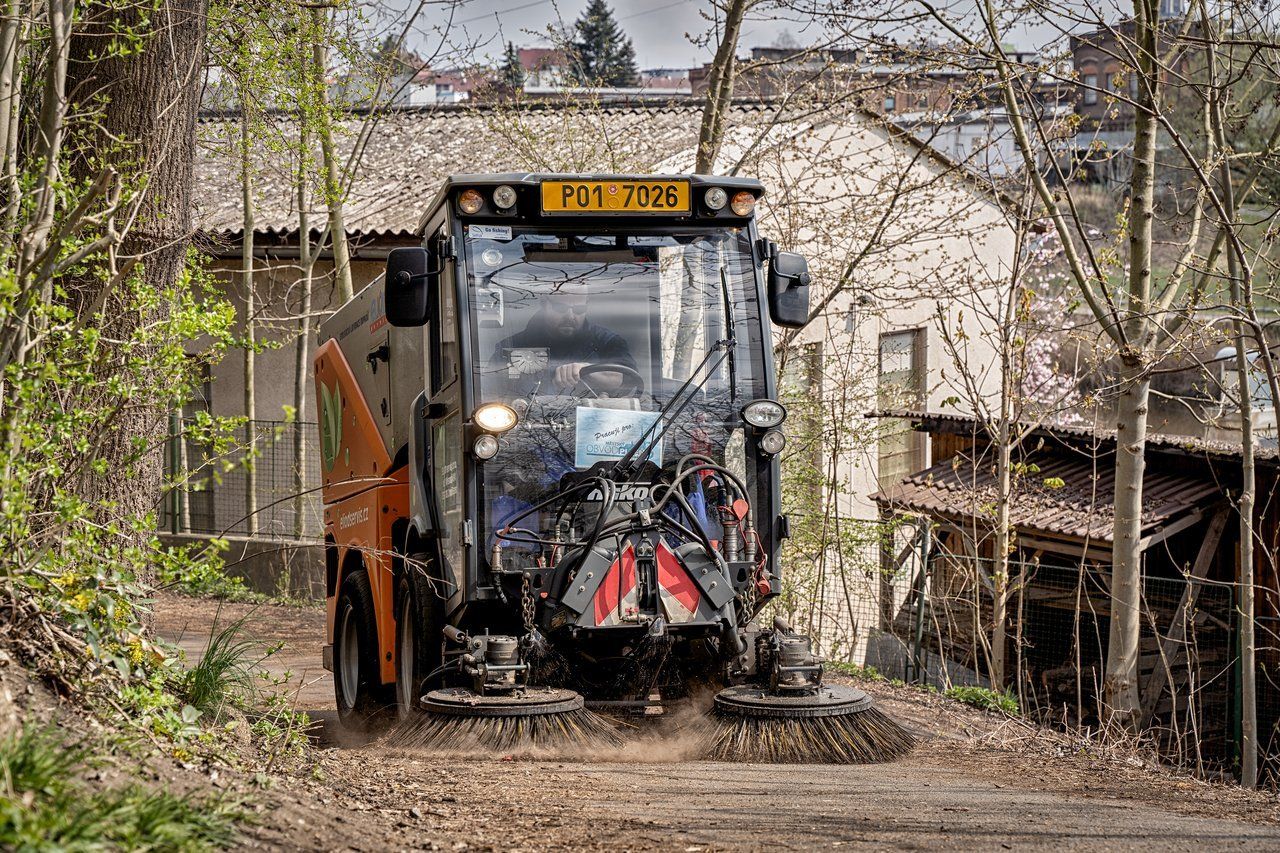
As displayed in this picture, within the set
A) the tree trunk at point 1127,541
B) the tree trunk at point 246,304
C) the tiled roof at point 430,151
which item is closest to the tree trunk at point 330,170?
the tiled roof at point 430,151

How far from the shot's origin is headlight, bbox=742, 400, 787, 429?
712cm

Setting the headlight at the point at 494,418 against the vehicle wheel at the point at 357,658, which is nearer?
the headlight at the point at 494,418

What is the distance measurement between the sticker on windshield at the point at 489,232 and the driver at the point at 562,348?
38 centimetres

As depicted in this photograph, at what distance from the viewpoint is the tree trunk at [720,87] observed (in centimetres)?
1180

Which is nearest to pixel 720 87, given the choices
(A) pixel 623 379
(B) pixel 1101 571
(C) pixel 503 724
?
(B) pixel 1101 571

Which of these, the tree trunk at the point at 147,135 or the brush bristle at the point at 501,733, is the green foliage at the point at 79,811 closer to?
the brush bristle at the point at 501,733

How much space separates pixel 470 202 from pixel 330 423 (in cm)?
370

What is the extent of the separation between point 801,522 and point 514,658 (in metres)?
6.45

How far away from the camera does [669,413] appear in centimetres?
707

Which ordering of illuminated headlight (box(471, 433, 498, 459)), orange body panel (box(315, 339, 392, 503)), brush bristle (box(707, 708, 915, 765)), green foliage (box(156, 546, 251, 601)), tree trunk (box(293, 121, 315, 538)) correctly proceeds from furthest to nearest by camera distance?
tree trunk (box(293, 121, 315, 538))
orange body panel (box(315, 339, 392, 503))
illuminated headlight (box(471, 433, 498, 459))
brush bristle (box(707, 708, 915, 765))
green foliage (box(156, 546, 251, 601))

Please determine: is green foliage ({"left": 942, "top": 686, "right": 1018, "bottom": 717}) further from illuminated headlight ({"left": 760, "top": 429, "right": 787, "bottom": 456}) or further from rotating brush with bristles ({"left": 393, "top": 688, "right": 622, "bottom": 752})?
rotating brush with bristles ({"left": 393, "top": 688, "right": 622, "bottom": 752})

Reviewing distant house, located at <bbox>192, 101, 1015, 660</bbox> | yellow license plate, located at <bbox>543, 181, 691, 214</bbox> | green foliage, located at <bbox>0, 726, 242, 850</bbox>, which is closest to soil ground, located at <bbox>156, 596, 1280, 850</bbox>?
green foliage, located at <bbox>0, 726, 242, 850</bbox>

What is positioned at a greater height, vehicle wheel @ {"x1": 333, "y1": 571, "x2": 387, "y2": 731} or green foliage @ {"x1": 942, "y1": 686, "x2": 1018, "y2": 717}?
vehicle wheel @ {"x1": 333, "y1": 571, "x2": 387, "y2": 731}

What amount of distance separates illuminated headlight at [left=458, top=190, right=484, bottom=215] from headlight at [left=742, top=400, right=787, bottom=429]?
1662mm
